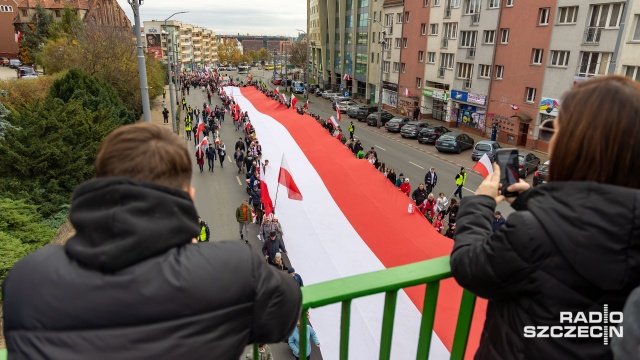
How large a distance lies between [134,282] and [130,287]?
0.07 feet

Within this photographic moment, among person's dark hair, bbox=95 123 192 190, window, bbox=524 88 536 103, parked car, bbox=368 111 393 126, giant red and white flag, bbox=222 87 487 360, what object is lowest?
parked car, bbox=368 111 393 126


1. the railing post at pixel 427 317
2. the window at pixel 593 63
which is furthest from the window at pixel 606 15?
the railing post at pixel 427 317

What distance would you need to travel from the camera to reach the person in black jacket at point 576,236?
154 cm

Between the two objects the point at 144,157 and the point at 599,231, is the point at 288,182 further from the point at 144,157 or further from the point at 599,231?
the point at 599,231

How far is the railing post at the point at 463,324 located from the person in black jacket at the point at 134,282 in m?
1.15

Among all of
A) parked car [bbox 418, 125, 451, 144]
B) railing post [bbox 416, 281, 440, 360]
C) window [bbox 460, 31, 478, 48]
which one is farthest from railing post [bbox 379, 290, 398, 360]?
window [bbox 460, 31, 478, 48]

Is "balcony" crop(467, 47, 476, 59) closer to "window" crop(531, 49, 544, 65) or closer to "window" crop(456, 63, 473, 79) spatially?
"window" crop(456, 63, 473, 79)

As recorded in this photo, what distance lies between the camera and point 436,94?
3788cm

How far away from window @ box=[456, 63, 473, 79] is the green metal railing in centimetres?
3460

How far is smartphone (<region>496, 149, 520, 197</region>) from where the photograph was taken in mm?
2234

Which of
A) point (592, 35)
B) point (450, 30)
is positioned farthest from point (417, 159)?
point (450, 30)

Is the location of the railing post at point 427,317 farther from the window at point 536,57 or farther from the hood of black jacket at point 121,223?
the window at point 536,57

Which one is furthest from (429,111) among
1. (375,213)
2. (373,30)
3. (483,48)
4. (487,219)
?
(487,219)

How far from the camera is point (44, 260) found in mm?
1489
